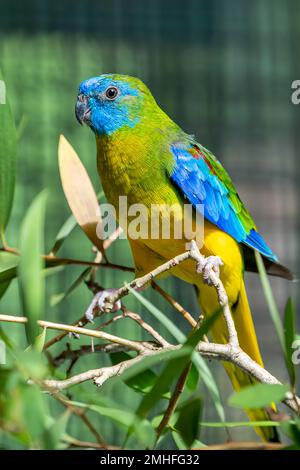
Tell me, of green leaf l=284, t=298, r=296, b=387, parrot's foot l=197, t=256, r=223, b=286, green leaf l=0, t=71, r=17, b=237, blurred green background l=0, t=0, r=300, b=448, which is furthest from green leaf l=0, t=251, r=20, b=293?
blurred green background l=0, t=0, r=300, b=448

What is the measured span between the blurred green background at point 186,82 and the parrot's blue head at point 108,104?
3.00ft

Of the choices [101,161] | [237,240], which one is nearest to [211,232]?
[237,240]

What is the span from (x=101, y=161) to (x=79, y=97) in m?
0.09

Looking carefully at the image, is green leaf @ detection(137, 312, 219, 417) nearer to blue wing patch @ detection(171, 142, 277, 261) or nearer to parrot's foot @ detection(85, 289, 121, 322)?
parrot's foot @ detection(85, 289, 121, 322)

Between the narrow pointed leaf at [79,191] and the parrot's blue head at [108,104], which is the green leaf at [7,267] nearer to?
the narrow pointed leaf at [79,191]

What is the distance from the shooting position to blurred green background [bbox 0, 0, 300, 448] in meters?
1.90

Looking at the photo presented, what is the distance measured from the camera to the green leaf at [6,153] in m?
0.52

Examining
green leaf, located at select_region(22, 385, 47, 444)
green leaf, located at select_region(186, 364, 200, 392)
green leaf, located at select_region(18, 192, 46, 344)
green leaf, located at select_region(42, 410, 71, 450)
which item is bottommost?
green leaf, located at select_region(186, 364, 200, 392)

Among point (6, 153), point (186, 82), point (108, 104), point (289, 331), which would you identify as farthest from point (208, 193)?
point (186, 82)

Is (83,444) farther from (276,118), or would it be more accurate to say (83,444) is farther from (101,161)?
(276,118)

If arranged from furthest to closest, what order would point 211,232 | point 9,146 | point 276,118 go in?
point 276,118 → point 211,232 → point 9,146

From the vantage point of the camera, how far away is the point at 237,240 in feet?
2.99

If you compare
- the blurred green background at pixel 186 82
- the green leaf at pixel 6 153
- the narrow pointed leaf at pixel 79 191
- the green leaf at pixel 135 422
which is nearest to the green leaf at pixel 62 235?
the narrow pointed leaf at pixel 79 191

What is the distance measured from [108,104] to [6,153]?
0.38m
